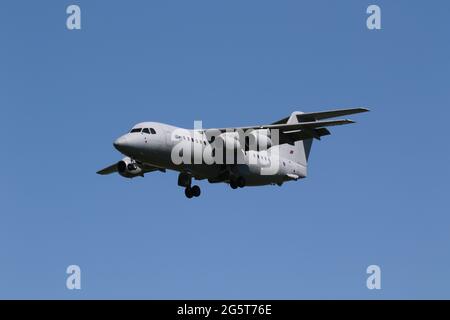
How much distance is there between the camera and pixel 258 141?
37.6 meters

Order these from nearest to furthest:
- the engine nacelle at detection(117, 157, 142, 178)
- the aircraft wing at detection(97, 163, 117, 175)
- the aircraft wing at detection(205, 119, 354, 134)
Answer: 1. the aircraft wing at detection(205, 119, 354, 134)
2. the engine nacelle at detection(117, 157, 142, 178)
3. the aircraft wing at detection(97, 163, 117, 175)

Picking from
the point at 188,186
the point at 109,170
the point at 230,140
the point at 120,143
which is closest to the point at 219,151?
the point at 230,140

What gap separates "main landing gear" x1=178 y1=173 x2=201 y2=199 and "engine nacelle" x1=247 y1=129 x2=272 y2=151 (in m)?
3.05

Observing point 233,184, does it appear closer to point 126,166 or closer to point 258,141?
point 258,141

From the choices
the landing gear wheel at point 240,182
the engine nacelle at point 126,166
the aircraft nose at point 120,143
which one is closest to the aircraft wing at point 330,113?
the landing gear wheel at point 240,182

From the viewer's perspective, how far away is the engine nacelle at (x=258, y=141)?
37625 millimetres

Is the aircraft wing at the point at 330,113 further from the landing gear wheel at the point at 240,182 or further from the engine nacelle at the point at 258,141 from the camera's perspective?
the landing gear wheel at the point at 240,182

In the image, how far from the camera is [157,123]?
35344 millimetres

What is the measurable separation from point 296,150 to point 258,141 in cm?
572

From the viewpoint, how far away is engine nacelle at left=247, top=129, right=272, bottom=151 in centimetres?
3762

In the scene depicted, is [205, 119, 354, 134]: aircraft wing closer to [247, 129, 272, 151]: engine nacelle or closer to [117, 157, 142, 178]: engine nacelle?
[247, 129, 272, 151]: engine nacelle

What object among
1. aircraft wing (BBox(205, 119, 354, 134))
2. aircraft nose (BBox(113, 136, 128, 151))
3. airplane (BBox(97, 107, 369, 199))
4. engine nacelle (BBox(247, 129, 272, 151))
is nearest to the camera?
aircraft nose (BBox(113, 136, 128, 151))

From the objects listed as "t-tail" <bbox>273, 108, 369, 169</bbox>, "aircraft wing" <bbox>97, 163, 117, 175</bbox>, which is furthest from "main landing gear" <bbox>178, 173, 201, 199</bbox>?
"aircraft wing" <bbox>97, 163, 117, 175</bbox>
